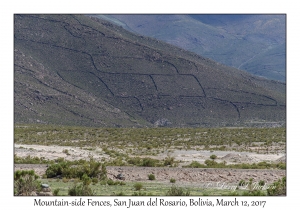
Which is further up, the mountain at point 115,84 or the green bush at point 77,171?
the mountain at point 115,84

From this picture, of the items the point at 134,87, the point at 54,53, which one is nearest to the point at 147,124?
the point at 134,87

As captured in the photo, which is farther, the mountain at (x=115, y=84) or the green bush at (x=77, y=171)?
the mountain at (x=115, y=84)

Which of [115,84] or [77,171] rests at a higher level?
[115,84]

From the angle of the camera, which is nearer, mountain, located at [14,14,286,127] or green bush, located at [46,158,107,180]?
green bush, located at [46,158,107,180]

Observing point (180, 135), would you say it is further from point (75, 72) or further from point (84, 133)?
point (75, 72)

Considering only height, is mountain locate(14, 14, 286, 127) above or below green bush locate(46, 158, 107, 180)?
above

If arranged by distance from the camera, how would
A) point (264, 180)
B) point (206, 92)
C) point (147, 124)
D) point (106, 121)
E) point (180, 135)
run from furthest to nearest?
point (206, 92), point (147, 124), point (106, 121), point (180, 135), point (264, 180)

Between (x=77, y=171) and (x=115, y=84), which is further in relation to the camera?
(x=115, y=84)

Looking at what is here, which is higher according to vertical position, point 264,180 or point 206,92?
point 206,92
